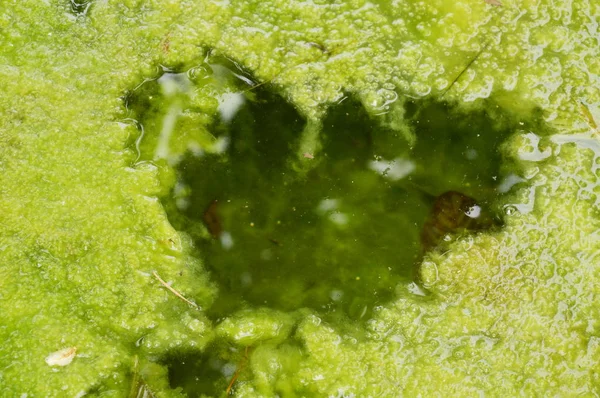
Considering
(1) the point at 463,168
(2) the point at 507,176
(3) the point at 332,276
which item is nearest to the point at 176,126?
(3) the point at 332,276

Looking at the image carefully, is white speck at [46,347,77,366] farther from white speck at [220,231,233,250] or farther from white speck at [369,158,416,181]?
white speck at [369,158,416,181]

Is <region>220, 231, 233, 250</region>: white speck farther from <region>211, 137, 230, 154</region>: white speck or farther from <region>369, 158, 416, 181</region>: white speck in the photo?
<region>369, 158, 416, 181</region>: white speck

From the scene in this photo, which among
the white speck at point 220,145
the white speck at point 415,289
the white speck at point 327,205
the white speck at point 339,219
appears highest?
the white speck at point 220,145

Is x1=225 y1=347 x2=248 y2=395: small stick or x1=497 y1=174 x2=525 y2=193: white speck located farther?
x1=497 y1=174 x2=525 y2=193: white speck

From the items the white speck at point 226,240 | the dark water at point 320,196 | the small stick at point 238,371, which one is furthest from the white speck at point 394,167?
the small stick at point 238,371

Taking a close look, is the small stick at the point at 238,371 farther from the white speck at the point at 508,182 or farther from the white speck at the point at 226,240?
the white speck at the point at 508,182

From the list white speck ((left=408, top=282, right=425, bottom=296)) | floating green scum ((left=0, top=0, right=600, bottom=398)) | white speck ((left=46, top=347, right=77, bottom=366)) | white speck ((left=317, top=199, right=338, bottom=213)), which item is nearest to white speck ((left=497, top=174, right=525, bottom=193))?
floating green scum ((left=0, top=0, right=600, bottom=398))

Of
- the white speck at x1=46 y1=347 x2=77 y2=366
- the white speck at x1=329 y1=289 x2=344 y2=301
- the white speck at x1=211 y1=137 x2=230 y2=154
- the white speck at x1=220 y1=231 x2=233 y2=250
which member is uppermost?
the white speck at x1=211 y1=137 x2=230 y2=154

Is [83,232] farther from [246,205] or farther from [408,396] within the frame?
[408,396]

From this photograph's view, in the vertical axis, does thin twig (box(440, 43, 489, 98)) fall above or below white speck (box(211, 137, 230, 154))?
above
